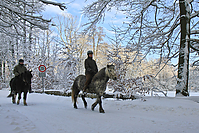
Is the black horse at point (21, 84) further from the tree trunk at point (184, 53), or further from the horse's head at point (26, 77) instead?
the tree trunk at point (184, 53)

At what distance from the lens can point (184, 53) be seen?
7570 mm

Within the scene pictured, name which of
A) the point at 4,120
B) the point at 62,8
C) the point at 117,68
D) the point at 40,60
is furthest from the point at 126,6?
the point at 40,60

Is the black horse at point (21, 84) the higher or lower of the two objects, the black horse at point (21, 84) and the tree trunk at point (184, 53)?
the lower

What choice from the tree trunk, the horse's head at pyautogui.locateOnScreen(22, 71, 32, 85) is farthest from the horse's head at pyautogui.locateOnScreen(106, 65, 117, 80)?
the horse's head at pyautogui.locateOnScreen(22, 71, 32, 85)

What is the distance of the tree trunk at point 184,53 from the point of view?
24.3ft

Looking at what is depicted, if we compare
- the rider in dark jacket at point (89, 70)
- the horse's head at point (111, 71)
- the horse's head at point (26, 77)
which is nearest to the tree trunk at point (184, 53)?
the horse's head at point (111, 71)

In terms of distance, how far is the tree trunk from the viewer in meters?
7.39

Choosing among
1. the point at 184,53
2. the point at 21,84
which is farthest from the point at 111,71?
the point at 21,84

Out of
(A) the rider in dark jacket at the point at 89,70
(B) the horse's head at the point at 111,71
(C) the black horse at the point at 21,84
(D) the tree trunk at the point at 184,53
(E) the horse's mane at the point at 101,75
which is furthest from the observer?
(D) the tree trunk at the point at 184,53

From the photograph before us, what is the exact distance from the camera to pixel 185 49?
7.57 metres

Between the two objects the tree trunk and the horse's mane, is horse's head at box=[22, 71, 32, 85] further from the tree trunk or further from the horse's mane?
the tree trunk

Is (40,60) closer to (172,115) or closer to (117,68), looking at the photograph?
(117,68)

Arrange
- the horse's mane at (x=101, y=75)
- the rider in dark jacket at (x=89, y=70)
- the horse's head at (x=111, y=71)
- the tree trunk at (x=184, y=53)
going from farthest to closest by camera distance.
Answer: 1. the tree trunk at (x=184, y=53)
2. the rider in dark jacket at (x=89, y=70)
3. the horse's mane at (x=101, y=75)
4. the horse's head at (x=111, y=71)

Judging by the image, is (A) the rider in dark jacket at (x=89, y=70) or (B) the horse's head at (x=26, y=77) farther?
(B) the horse's head at (x=26, y=77)
